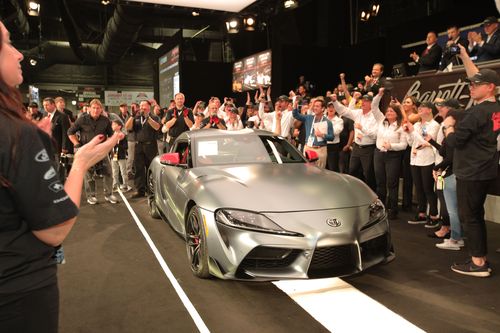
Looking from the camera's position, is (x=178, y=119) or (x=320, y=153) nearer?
(x=320, y=153)

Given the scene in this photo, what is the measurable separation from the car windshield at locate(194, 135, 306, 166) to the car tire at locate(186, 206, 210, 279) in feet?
2.78

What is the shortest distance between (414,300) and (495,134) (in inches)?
69.6

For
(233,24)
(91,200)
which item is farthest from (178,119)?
(233,24)

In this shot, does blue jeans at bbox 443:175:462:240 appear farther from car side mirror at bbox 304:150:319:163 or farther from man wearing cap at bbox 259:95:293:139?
man wearing cap at bbox 259:95:293:139

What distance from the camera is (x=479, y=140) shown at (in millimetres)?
3910

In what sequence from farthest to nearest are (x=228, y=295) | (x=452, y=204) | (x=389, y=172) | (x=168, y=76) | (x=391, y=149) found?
(x=168, y=76), (x=389, y=172), (x=391, y=149), (x=452, y=204), (x=228, y=295)

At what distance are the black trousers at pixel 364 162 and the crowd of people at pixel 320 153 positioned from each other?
0.05ft

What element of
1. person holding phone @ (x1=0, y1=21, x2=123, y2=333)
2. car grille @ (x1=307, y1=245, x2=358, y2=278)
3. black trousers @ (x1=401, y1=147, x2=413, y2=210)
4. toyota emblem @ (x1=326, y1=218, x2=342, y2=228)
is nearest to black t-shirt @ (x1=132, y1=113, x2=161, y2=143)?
black trousers @ (x1=401, y1=147, x2=413, y2=210)

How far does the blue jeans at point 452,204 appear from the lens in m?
4.73

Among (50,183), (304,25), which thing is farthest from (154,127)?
(304,25)

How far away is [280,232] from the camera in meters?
3.19

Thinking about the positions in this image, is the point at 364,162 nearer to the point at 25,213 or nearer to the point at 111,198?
the point at 111,198

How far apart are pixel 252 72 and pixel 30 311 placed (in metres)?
17.1

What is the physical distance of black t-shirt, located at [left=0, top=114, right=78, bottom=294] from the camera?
1148 millimetres
